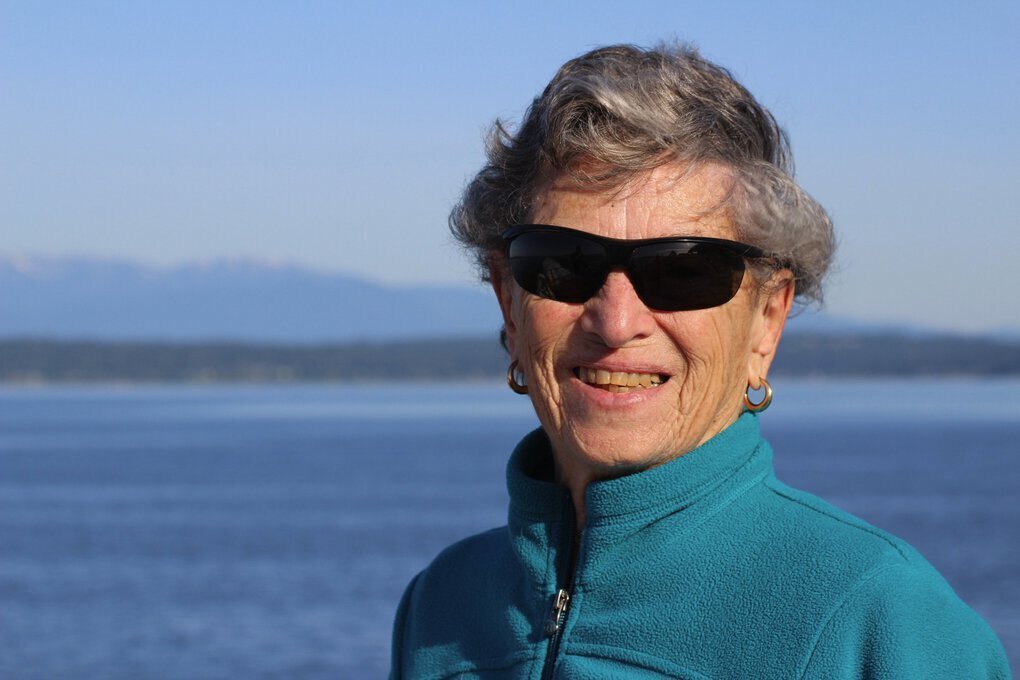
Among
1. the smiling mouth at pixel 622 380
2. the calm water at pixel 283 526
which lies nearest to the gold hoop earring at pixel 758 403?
the smiling mouth at pixel 622 380

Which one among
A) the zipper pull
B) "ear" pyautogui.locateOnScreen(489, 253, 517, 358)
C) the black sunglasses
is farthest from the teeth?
the zipper pull

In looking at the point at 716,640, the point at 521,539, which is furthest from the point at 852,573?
the point at 521,539

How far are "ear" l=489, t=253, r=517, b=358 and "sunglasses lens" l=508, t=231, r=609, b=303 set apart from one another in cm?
15

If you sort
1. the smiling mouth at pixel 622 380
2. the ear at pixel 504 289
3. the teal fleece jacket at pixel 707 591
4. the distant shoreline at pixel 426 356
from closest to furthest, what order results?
the teal fleece jacket at pixel 707 591
the smiling mouth at pixel 622 380
the ear at pixel 504 289
the distant shoreline at pixel 426 356

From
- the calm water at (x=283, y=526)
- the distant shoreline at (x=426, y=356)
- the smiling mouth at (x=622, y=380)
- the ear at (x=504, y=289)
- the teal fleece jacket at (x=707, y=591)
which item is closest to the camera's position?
the teal fleece jacket at (x=707, y=591)

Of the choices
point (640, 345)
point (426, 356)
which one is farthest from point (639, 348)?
point (426, 356)

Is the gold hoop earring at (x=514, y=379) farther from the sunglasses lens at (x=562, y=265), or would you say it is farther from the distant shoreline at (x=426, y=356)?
the distant shoreline at (x=426, y=356)

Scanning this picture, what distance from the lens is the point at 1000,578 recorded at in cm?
3117

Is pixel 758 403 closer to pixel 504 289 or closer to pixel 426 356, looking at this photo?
pixel 504 289

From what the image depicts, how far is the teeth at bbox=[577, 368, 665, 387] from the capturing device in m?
2.21

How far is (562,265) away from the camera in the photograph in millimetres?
2195

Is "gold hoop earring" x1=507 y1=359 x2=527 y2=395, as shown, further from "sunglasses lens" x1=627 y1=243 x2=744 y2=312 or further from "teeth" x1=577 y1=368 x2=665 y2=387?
"sunglasses lens" x1=627 y1=243 x2=744 y2=312

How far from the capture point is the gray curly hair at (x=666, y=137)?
6.97 ft

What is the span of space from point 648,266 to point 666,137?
7.7 inches
